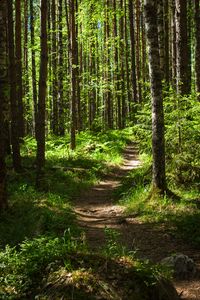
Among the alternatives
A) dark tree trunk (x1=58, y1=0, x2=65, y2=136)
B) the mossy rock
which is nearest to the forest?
the mossy rock

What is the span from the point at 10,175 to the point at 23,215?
4.29 meters

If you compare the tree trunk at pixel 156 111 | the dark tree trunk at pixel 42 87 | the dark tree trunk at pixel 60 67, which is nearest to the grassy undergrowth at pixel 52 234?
the dark tree trunk at pixel 42 87

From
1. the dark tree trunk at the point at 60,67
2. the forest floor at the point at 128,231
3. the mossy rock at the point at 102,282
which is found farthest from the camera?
the dark tree trunk at the point at 60,67

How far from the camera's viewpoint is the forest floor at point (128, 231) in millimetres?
7105

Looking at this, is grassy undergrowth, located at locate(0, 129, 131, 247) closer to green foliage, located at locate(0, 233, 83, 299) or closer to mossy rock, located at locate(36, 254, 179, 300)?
green foliage, located at locate(0, 233, 83, 299)

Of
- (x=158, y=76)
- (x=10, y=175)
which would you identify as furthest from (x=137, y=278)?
(x=10, y=175)

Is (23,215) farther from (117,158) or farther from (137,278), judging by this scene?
(117,158)

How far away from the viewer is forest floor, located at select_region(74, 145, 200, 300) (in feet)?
23.3

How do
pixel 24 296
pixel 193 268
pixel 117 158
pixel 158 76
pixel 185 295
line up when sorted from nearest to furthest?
pixel 24 296 < pixel 185 295 < pixel 193 268 < pixel 158 76 < pixel 117 158

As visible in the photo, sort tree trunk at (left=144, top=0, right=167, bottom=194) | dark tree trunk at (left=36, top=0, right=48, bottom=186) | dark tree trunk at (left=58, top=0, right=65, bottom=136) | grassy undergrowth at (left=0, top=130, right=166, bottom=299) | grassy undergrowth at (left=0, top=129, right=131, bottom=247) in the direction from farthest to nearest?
dark tree trunk at (left=58, top=0, right=65, bottom=136) → dark tree trunk at (left=36, top=0, right=48, bottom=186) → tree trunk at (left=144, top=0, right=167, bottom=194) → grassy undergrowth at (left=0, top=129, right=131, bottom=247) → grassy undergrowth at (left=0, top=130, right=166, bottom=299)

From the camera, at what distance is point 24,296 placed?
4.84 metres

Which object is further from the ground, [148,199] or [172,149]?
[172,149]

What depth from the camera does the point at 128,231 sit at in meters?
8.89

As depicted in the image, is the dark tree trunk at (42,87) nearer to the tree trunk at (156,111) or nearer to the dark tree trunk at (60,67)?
the tree trunk at (156,111)
